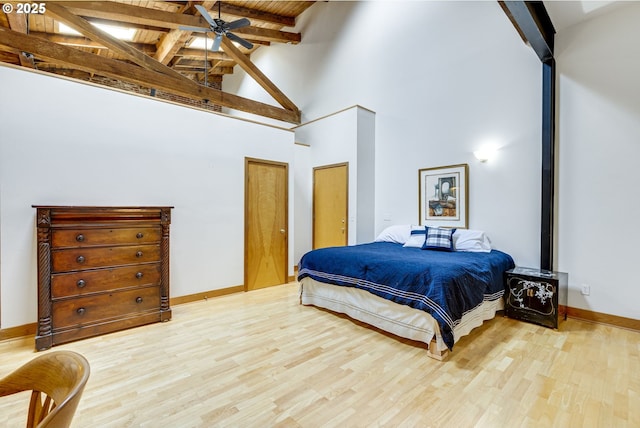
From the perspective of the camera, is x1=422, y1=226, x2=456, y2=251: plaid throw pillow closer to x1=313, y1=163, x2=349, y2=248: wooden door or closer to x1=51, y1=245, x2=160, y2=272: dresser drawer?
x1=313, y1=163, x2=349, y2=248: wooden door

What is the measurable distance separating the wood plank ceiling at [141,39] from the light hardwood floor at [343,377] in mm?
3484

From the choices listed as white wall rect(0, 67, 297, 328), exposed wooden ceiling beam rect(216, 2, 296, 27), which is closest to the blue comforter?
A: white wall rect(0, 67, 297, 328)

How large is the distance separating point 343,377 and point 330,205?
12.1 ft

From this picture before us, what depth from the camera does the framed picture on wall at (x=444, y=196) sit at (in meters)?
4.23

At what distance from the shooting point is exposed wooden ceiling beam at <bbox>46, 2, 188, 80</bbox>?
3795 millimetres

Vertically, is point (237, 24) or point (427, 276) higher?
point (237, 24)

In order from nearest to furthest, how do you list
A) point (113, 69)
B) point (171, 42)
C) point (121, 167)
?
point (121, 167), point (113, 69), point (171, 42)

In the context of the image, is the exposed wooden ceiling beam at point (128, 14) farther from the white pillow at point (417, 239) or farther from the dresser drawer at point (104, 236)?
the white pillow at point (417, 239)

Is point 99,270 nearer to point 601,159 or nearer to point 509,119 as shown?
point 509,119

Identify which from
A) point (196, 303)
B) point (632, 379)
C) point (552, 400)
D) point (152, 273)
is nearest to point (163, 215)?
point (152, 273)

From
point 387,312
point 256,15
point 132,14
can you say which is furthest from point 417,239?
point 256,15

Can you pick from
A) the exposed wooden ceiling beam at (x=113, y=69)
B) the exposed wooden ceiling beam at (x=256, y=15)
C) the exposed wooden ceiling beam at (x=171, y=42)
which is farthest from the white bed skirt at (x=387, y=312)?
the exposed wooden ceiling beam at (x=256, y=15)

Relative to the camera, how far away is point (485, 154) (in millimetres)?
4004

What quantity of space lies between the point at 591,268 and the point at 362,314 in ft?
8.61
